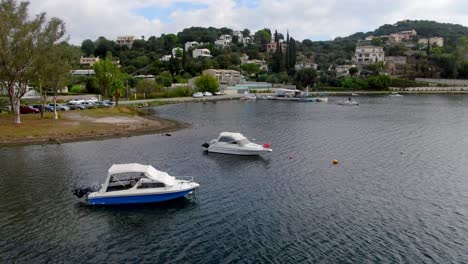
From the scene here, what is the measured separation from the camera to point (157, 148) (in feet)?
183

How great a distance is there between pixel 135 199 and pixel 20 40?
41.5 metres

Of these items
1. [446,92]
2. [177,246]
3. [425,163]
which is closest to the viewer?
[177,246]

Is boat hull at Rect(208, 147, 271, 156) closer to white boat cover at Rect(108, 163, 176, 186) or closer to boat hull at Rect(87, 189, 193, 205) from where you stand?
white boat cover at Rect(108, 163, 176, 186)

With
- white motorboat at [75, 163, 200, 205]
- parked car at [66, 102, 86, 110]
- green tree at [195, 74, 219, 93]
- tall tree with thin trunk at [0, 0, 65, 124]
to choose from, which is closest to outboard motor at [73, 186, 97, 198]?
white motorboat at [75, 163, 200, 205]

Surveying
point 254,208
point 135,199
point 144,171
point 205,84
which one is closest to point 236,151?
point 144,171

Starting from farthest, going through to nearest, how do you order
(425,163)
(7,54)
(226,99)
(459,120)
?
(226,99)
(459,120)
(7,54)
(425,163)

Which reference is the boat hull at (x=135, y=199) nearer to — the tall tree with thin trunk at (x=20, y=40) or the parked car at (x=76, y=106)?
the tall tree with thin trunk at (x=20, y=40)

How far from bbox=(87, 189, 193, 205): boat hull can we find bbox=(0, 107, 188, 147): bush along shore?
2944 centimetres

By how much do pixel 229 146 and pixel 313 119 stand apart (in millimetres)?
42428

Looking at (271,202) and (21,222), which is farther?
(271,202)

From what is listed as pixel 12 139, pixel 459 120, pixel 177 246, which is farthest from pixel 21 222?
pixel 459 120

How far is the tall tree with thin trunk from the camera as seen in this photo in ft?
199

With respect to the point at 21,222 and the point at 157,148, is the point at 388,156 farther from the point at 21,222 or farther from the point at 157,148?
the point at 21,222

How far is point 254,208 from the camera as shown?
32.5m
